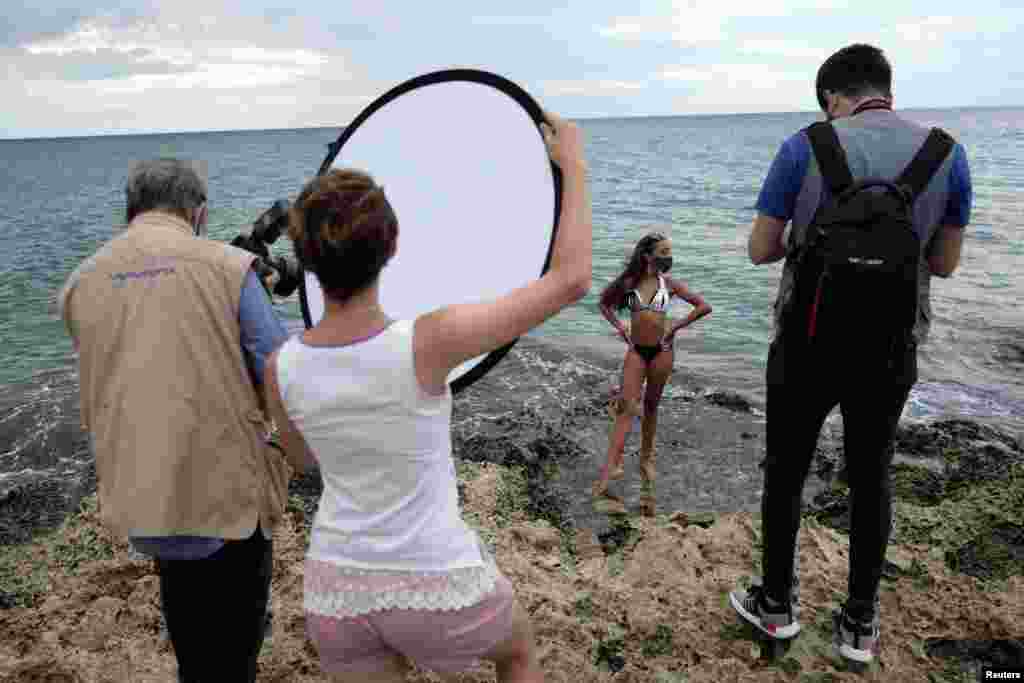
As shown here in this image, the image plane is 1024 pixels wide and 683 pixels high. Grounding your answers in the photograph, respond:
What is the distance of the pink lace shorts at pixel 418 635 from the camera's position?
5.11 feet

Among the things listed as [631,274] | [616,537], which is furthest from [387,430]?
[631,274]

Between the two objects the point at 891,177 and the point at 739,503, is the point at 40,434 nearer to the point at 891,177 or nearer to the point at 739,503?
the point at 739,503

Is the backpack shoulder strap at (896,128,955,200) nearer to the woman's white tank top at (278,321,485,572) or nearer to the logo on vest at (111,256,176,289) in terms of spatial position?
the woman's white tank top at (278,321,485,572)

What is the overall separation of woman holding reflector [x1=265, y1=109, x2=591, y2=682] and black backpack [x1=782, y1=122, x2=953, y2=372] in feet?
3.67

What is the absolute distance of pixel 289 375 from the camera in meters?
1.50

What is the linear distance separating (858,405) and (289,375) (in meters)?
1.99

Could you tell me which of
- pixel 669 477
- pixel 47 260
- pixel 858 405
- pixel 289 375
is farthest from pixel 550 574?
pixel 47 260

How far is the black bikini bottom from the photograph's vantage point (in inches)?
198

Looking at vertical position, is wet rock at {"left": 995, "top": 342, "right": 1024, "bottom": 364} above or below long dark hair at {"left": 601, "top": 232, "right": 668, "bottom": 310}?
below

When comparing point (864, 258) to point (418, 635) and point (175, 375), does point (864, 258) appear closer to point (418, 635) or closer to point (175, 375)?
point (418, 635)

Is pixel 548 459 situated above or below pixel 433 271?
below

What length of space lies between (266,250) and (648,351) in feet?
11.0

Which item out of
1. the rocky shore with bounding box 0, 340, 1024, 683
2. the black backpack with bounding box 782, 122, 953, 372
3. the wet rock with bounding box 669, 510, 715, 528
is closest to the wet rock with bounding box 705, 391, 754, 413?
the rocky shore with bounding box 0, 340, 1024, 683

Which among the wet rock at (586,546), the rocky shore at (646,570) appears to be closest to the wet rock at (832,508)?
the rocky shore at (646,570)
